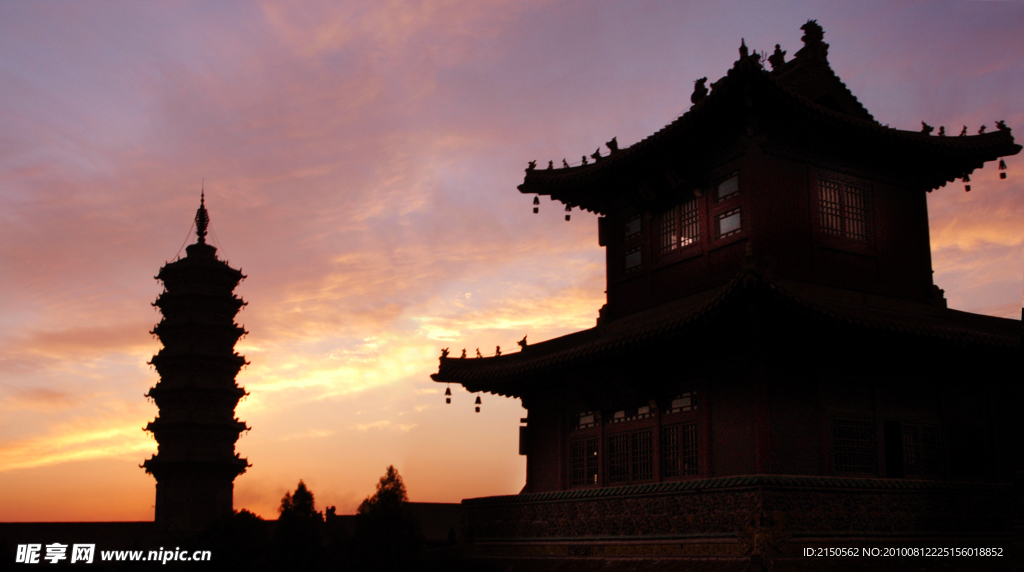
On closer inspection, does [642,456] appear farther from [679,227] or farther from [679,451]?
[679,227]

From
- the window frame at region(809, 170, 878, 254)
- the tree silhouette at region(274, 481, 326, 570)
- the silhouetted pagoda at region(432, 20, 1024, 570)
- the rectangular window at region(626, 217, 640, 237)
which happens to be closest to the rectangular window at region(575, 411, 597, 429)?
the silhouetted pagoda at region(432, 20, 1024, 570)

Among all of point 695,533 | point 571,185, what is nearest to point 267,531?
point 571,185

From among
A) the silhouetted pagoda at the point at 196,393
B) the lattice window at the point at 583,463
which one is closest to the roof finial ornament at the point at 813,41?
the lattice window at the point at 583,463

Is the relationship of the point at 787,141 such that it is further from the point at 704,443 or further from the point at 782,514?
the point at 782,514

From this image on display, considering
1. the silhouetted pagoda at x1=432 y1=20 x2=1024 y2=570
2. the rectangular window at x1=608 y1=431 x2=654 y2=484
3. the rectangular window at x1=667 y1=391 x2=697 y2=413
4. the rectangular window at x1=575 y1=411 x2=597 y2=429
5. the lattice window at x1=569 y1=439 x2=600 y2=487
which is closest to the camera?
the silhouetted pagoda at x1=432 y1=20 x2=1024 y2=570

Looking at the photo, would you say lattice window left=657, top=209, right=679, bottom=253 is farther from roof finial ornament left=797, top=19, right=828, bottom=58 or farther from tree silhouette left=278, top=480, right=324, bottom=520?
tree silhouette left=278, top=480, right=324, bottom=520

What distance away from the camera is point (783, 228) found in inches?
785

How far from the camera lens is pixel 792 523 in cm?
1667

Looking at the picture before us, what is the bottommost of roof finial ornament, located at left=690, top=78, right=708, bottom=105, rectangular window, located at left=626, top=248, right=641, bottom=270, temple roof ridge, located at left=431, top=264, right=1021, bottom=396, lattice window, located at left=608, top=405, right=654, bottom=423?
lattice window, located at left=608, top=405, right=654, bottom=423

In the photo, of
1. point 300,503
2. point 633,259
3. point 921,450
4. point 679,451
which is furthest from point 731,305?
point 300,503

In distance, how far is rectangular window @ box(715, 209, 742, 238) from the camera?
→ 2037 cm

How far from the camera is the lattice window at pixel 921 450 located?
19359mm

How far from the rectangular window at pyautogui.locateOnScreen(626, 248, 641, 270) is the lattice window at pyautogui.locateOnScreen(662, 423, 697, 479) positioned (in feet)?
15.2

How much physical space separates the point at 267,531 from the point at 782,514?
39.9 m
